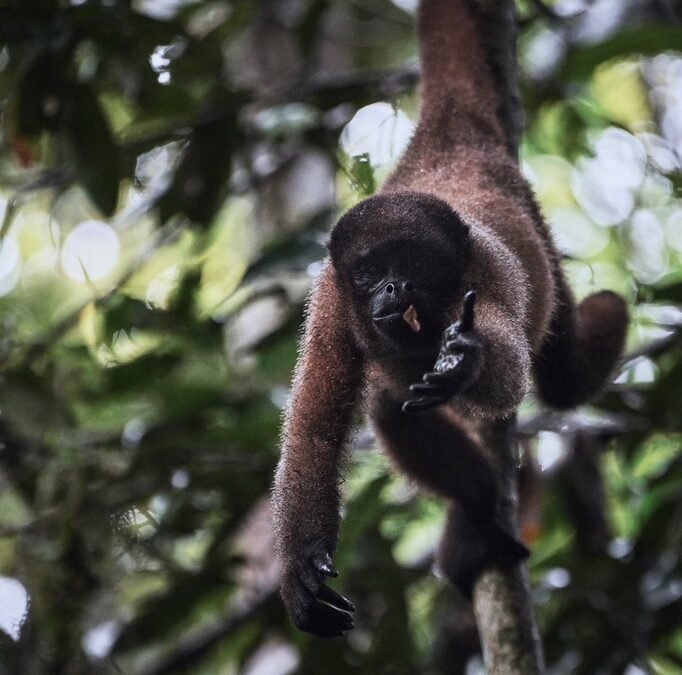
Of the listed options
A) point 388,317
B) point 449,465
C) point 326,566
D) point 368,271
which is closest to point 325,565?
point 326,566

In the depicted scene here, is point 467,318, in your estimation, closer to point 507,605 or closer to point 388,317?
point 388,317

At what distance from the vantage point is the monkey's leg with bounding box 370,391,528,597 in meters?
5.12

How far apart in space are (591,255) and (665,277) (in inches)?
190

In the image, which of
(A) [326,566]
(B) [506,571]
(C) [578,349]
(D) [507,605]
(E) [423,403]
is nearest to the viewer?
(E) [423,403]

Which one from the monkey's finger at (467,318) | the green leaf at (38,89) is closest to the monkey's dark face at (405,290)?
the monkey's finger at (467,318)

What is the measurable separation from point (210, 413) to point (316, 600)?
2492mm

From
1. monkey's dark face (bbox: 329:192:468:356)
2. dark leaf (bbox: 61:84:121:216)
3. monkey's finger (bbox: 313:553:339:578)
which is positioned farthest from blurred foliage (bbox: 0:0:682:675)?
monkey's finger (bbox: 313:553:339:578)

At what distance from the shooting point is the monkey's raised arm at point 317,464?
150 inches

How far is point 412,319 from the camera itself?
414cm

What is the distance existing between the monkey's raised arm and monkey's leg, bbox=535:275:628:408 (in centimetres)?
132

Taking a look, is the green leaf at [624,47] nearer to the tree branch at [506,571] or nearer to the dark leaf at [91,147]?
the tree branch at [506,571]

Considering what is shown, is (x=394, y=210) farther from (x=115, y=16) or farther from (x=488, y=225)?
(x=115, y=16)

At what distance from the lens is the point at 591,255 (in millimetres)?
10836

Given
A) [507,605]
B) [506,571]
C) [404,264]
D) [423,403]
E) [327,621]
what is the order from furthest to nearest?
1. [506,571]
2. [507,605]
3. [404,264]
4. [327,621]
5. [423,403]
